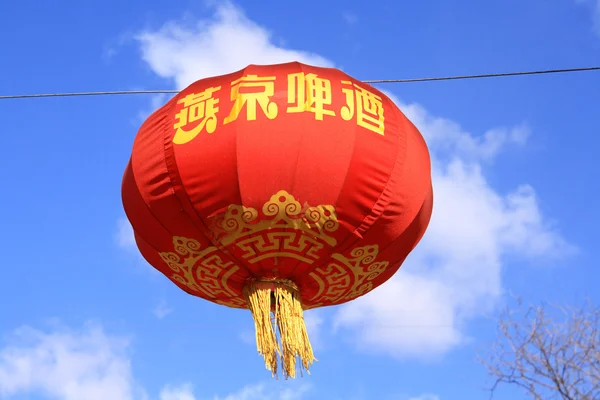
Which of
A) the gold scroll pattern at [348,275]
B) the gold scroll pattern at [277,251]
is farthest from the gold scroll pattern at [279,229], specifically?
the gold scroll pattern at [348,275]

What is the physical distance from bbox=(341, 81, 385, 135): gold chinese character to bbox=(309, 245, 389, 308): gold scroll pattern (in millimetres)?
710

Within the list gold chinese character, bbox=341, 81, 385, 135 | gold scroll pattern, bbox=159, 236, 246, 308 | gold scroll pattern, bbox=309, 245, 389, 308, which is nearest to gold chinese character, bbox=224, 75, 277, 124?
gold chinese character, bbox=341, 81, 385, 135

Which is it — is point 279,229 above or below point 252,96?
below

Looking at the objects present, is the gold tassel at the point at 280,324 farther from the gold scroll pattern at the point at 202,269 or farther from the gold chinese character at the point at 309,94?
the gold chinese character at the point at 309,94

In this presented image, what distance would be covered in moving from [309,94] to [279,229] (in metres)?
0.79

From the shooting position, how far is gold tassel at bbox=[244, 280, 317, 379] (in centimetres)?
549

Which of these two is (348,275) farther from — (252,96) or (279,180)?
(252,96)

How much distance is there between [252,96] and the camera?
17.2 ft

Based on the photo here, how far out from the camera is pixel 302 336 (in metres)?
5.56

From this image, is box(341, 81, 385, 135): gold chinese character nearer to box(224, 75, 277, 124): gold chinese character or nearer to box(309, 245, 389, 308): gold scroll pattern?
box(224, 75, 277, 124): gold chinese character

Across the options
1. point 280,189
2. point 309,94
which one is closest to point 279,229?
point 280,189

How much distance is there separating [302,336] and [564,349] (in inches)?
68.0

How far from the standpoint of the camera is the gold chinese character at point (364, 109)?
17.3 feet

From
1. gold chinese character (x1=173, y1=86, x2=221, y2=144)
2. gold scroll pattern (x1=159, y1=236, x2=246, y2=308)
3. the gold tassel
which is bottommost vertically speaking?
the gold tassel
